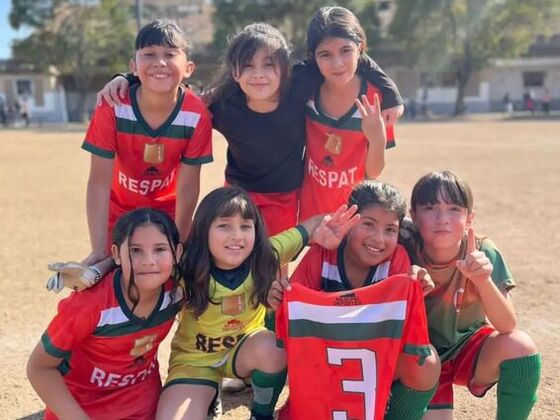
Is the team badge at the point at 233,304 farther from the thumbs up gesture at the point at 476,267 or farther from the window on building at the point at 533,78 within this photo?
the window on building at the point at 533,78

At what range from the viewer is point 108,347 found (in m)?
2.78

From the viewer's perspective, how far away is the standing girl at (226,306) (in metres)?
2.85

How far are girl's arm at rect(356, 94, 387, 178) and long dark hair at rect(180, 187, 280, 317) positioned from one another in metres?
0.85

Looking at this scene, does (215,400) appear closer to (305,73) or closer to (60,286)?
(60,286)

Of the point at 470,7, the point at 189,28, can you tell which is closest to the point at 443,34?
the point at 470,7

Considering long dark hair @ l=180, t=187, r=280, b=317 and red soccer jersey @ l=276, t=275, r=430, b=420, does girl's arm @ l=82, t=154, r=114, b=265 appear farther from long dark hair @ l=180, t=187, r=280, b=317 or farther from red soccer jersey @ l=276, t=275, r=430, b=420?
red soccer jersey @ l=276, t=275, r=430, b=420

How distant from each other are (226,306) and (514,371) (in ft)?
4.14

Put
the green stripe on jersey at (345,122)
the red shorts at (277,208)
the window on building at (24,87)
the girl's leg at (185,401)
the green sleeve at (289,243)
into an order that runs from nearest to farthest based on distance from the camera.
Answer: the girl's leg at (185,401)
the green sleeve at (289,243)
the green stripe on jersey at (345,122)
the red shorts at (277,208)
the window on building at (24,87)

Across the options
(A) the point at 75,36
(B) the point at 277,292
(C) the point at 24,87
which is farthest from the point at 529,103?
(B) the point at 277,292

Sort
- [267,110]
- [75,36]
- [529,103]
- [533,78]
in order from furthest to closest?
[533,78] → [75,36] → [529,103] → [267,110]

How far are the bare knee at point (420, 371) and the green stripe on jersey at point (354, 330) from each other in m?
0.14

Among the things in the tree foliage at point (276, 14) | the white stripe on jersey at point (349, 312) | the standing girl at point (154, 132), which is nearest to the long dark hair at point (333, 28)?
the standing girl at point (154, 132)

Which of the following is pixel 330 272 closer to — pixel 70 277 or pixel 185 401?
A: pixel 185 401

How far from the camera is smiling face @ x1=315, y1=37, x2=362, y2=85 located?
11.1ft
